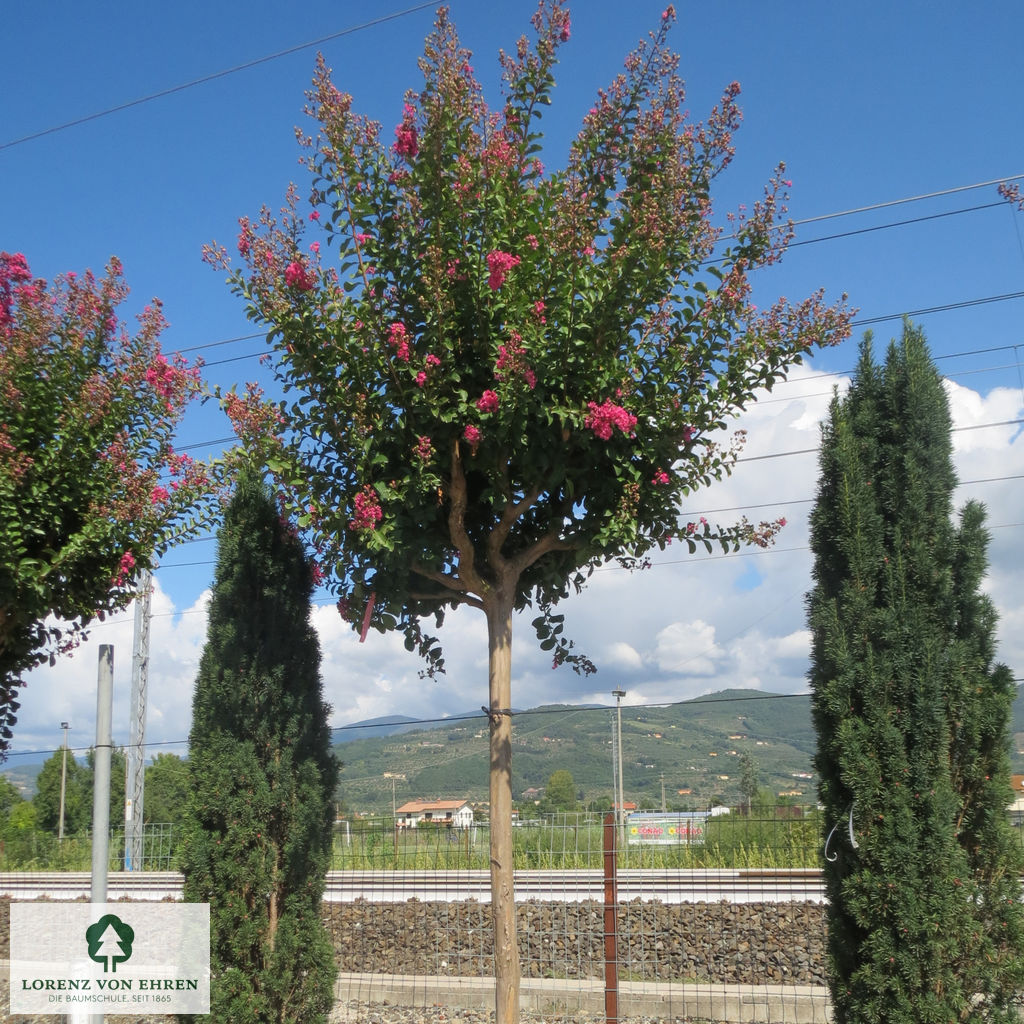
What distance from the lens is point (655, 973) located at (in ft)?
25.4

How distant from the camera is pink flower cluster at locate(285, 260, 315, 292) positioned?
4.46 m

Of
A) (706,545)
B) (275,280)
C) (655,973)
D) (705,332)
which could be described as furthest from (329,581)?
(655,973)

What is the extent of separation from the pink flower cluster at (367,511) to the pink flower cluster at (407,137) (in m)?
1.59

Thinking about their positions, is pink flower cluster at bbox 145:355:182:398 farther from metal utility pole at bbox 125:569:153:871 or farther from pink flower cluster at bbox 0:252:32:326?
metal utility pole at bbox 125:569:153:871

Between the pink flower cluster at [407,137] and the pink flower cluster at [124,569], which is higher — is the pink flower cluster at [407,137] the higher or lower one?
the higher one

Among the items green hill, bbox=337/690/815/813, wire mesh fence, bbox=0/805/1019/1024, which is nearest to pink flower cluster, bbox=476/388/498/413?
wire mesh fence, bbox=0/805/1019/1024

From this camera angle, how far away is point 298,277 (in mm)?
4469

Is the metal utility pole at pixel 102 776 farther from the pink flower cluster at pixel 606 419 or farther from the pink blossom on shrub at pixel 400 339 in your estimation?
the pink flower cluster at pixel 606 419

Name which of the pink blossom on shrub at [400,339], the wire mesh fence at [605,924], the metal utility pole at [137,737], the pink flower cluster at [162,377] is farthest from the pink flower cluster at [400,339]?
the metal utility pole at [137,737]

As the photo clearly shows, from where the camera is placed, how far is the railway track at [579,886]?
935 cm

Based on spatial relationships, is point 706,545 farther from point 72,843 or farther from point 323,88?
point 72,843

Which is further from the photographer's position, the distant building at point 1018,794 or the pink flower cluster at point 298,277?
the pink flower cluster at point 298,277

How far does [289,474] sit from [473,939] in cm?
570

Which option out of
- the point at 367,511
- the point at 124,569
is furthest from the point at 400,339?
the point at 124,569
